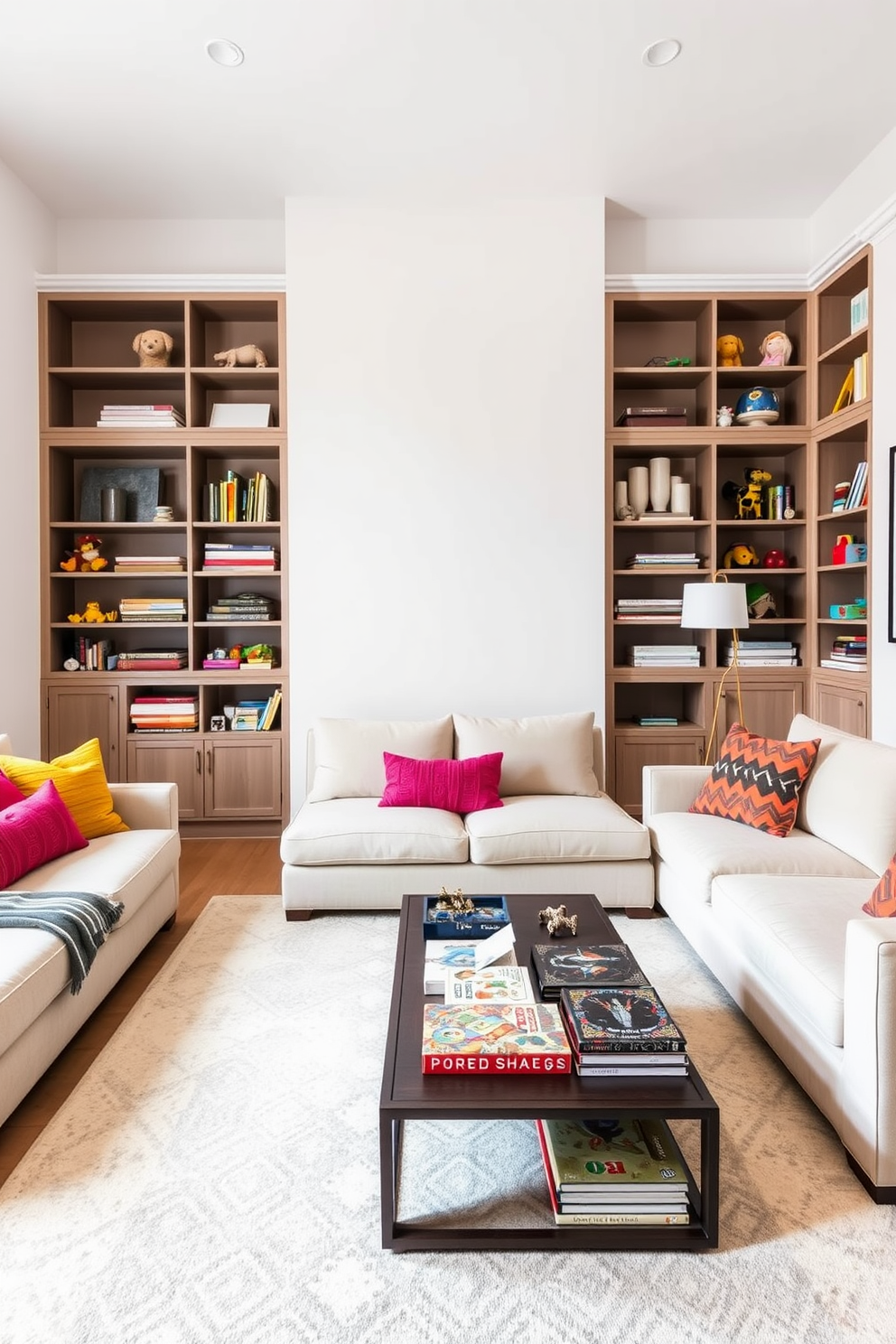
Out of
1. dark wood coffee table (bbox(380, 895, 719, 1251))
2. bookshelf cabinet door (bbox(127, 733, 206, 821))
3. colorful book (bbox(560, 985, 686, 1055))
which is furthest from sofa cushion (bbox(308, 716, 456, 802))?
dark wood coffee table (bbox(380, 895, 719, 1251))

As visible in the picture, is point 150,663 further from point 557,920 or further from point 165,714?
point 557,920

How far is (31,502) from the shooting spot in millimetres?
4422

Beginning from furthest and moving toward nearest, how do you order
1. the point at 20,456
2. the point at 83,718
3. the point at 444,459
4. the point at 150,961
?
the point at 83,718 < the point at 444,459 < the point at 20,456 < the point at 150,961

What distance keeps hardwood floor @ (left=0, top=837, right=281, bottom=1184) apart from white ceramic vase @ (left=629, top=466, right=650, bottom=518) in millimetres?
2676

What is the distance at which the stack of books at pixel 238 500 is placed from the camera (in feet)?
15.0

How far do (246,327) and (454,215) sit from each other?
1.34 metres

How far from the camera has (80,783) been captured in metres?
3.11

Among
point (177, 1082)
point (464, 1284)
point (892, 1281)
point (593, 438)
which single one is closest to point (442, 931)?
point (177, 1082)

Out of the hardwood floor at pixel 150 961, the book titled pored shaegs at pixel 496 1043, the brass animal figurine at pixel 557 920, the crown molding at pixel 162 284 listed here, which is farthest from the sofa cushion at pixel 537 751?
the crown molding at pixel 162 284

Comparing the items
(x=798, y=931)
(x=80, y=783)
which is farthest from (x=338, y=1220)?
(x=80, y=783)

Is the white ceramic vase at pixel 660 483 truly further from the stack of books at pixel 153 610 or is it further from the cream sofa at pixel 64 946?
the cream sofa at pixel 64 946

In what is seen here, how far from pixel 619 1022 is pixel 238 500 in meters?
3.62

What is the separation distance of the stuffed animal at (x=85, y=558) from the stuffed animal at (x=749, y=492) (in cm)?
349

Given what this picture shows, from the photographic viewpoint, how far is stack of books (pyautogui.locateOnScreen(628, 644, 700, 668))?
457cm
